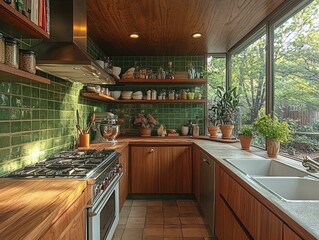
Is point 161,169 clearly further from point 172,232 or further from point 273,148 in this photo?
point 273,148

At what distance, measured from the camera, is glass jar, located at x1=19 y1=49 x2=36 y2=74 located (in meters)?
1.35

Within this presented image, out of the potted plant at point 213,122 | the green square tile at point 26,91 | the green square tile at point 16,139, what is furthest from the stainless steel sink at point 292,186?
the potted plant at point 213,122

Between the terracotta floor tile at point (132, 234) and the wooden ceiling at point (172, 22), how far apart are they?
7.34 feet

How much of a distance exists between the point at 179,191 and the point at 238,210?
1.96 m

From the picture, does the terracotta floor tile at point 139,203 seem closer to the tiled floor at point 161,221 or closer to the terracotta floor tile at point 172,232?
the tiled floor at point 161,221

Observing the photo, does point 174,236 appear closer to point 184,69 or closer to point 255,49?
point 255,49

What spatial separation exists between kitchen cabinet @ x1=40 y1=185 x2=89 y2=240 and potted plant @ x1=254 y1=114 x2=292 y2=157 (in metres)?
1.59

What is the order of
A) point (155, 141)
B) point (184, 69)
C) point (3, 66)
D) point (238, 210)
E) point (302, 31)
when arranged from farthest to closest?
point (184, 69) → point (155, 141) → point (302, 31) → point (238, 210) → point (3, 66)

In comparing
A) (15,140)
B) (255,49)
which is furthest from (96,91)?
(255,49)

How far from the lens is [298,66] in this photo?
217 cm

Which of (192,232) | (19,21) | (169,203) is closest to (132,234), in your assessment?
(192,232)

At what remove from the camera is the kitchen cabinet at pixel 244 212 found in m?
1.08

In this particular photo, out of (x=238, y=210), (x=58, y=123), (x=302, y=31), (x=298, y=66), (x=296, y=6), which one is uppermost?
(x=296, y=6)

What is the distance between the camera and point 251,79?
325 centimetres
